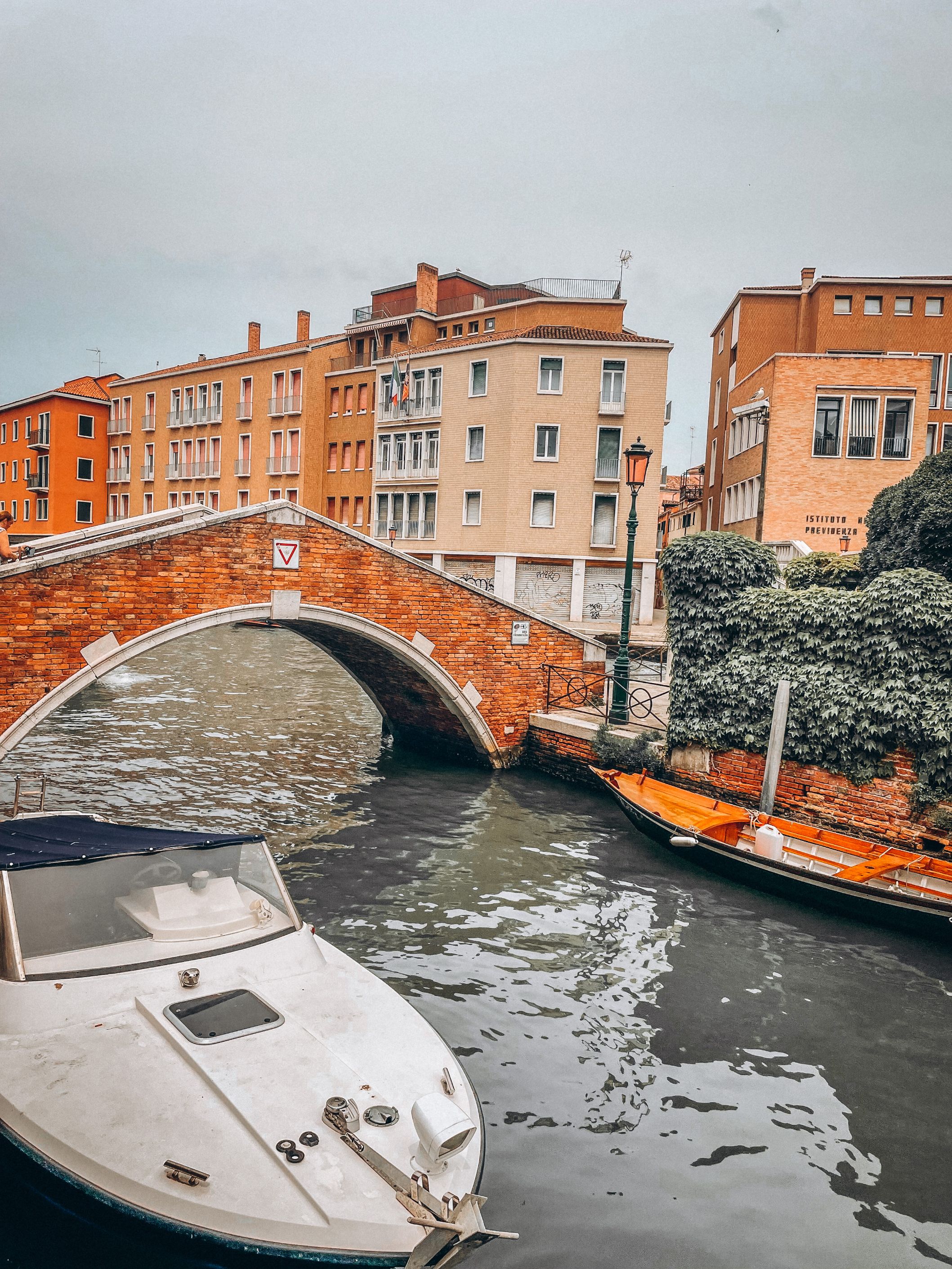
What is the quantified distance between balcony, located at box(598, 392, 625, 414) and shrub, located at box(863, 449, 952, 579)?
1570cm

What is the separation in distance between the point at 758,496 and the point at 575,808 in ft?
55.6

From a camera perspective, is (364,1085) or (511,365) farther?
(511,365)

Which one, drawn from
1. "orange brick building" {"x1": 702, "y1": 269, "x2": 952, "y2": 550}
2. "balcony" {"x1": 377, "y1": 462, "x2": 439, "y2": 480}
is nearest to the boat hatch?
"orange brick building" {"x1": 702, "y1": 269, "x2": 952, "y2": 550}

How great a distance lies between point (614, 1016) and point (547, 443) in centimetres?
2593

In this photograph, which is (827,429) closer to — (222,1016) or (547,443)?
(547,443)

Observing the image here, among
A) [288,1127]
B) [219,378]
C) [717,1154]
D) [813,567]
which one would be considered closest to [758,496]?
[813,567]

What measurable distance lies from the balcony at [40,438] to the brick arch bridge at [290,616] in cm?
4120

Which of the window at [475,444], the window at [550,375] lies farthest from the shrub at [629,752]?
the window at [475,444]

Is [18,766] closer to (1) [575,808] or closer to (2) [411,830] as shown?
(2) [411,830]

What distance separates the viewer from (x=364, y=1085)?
4574 millimetres

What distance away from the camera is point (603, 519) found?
31156 millimetres

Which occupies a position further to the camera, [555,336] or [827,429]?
[555,336]

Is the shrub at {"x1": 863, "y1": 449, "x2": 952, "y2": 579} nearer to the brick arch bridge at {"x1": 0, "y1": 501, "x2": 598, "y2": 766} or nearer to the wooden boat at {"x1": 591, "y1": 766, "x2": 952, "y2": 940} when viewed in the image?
the wooden boat at {"x1": 591, "y1": 766, "x2": 952, "y2": 940}

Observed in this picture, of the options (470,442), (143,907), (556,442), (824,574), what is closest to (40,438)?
(470,442)
